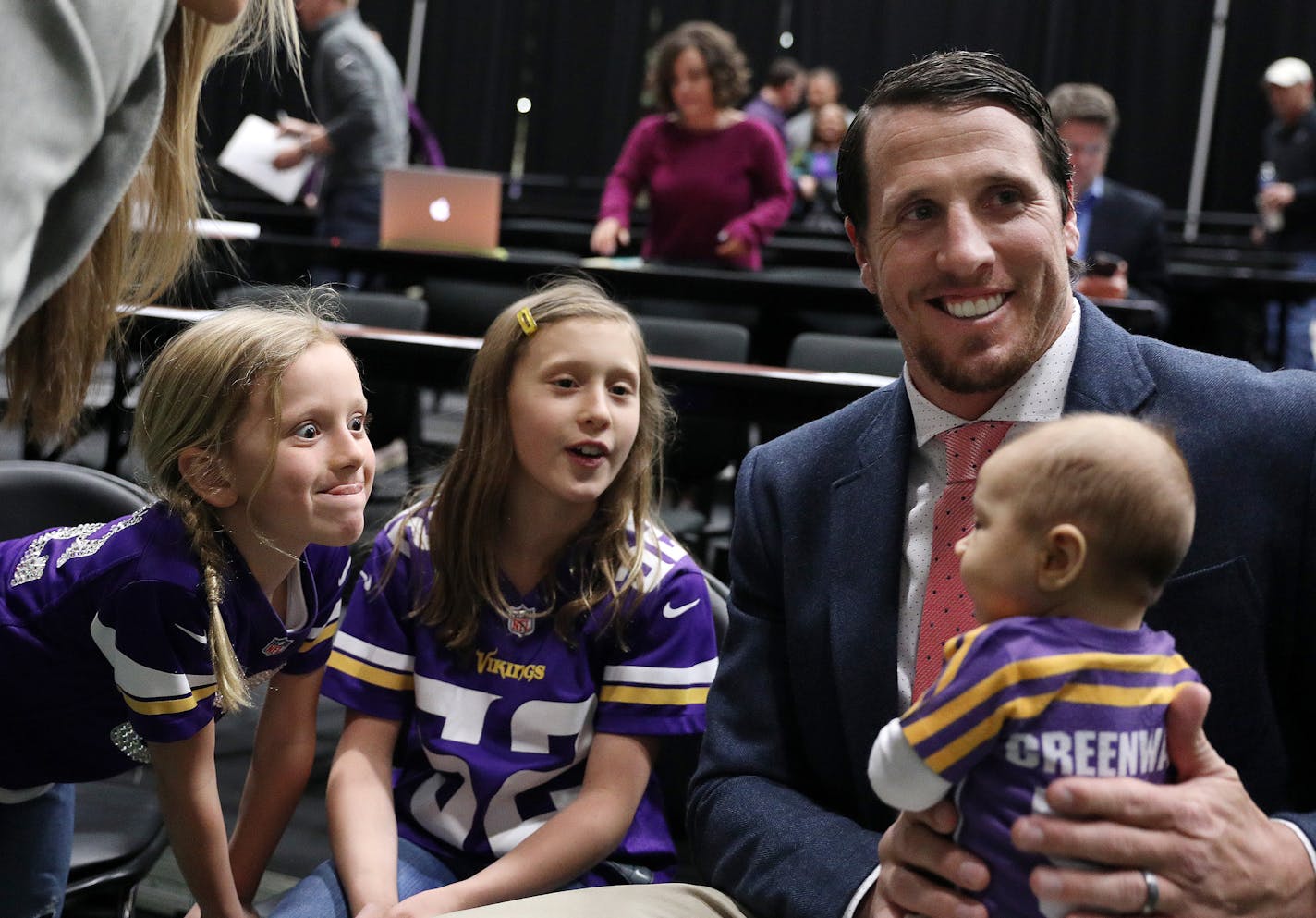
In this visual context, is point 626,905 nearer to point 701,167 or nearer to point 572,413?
point 572,413

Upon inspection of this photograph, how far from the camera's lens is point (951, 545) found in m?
1.50

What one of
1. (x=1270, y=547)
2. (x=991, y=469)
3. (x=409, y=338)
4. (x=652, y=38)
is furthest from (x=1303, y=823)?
(x=652, y=38)

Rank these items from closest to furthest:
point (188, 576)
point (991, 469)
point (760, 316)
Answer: point (991, 469)
point (188, 576)
point (760, 316)

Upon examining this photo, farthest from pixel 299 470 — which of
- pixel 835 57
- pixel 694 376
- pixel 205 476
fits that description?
pixel 835 57

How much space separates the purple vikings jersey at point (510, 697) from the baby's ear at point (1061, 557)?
771mm

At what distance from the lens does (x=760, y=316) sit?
16.8ft

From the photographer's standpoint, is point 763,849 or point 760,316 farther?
point 760,316

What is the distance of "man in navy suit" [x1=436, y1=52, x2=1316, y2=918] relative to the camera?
136cm

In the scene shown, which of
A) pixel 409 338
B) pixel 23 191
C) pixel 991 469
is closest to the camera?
pixel 23 191

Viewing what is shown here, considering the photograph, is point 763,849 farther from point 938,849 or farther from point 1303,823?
point 1303,823

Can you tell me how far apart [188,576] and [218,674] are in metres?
0.12

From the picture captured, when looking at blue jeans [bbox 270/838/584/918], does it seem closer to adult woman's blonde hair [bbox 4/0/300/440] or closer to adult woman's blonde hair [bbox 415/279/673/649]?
adult woman's blonde hair [bbox 415/279/673/649]

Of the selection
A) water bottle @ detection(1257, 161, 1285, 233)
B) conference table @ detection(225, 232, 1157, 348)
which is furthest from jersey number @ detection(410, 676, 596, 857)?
water bottle @ detection(1257, 161, 1285, 233)

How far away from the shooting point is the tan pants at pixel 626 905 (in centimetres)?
146
